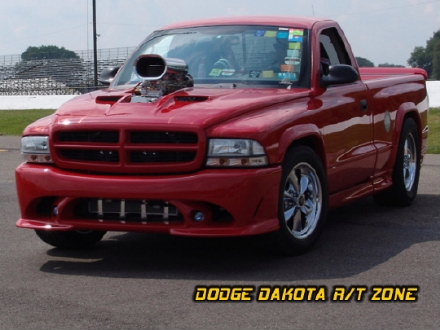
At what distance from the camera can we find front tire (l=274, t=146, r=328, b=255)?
21.6 ft

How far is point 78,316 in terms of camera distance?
5328 millimetres

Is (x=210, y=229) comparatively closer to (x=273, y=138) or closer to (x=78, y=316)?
(x=273, y=138)

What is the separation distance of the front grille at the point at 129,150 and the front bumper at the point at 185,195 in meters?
0.06

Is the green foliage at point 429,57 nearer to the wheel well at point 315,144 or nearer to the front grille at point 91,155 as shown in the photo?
the wheel well at point 315,144

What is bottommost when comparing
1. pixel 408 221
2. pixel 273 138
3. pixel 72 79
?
pixel 72 79

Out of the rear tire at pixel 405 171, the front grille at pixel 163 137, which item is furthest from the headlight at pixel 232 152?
the rear tire at pixel 405 171

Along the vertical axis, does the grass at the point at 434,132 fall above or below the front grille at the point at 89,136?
below

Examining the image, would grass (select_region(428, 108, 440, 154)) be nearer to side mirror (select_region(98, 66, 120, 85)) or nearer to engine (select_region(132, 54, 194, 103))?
side mirror (select_region(98, 66, 120, 85))

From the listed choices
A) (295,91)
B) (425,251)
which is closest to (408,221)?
(425,251)

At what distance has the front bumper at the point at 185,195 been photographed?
6188 millimetres

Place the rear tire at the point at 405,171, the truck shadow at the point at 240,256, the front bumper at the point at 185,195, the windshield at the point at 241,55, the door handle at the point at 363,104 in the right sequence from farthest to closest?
the rear tire at the point at 405,171 → the door handle at the point at 363,104 → the windshield at the point at 241,55 → the truck shadow at the point at 240,256 → the front bumper at the point at 185,195

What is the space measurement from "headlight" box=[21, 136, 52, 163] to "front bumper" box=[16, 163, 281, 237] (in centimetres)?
10

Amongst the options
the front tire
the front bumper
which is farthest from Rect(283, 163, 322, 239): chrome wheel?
the front bumper

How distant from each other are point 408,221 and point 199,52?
2.30 metres
